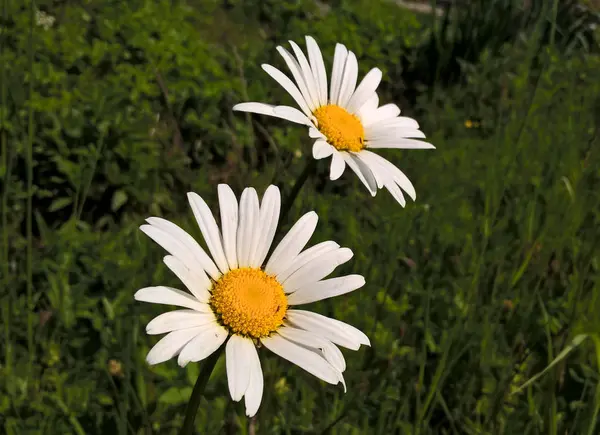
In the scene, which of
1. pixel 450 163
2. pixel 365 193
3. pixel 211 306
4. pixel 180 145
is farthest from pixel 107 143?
pixel 211 306

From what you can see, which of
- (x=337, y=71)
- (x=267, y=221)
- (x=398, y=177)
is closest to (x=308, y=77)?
(x=337, y=71)

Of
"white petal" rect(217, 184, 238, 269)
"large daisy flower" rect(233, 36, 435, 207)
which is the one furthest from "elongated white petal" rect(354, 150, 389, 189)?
"white petal" rect(217, 184, 238, 269)

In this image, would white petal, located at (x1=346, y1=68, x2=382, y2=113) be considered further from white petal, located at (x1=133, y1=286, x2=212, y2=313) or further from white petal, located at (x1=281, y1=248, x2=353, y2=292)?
white petal, located at (x1=133, y1=286, x2=212, y2=313)

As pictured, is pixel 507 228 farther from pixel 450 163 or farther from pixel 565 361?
pixel 565 361

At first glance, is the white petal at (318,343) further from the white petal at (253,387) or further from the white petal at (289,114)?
the white petal at (289,114)

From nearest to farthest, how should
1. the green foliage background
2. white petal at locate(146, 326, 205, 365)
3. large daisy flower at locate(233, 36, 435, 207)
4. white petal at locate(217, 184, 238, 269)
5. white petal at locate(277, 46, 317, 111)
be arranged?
white petal at locate(146, 326, 205, 365) → white petal at locate(217, 184, 238, 269) → large daisy flower at locate(233, 36, 435, 207) → white petal at locate(277, 46, 317, 111) → the green foliage background

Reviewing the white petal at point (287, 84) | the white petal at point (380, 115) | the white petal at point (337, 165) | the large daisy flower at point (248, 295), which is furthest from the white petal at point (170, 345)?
the white petal at point (380, 115)

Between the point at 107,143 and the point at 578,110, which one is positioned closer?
the point at 107,143
